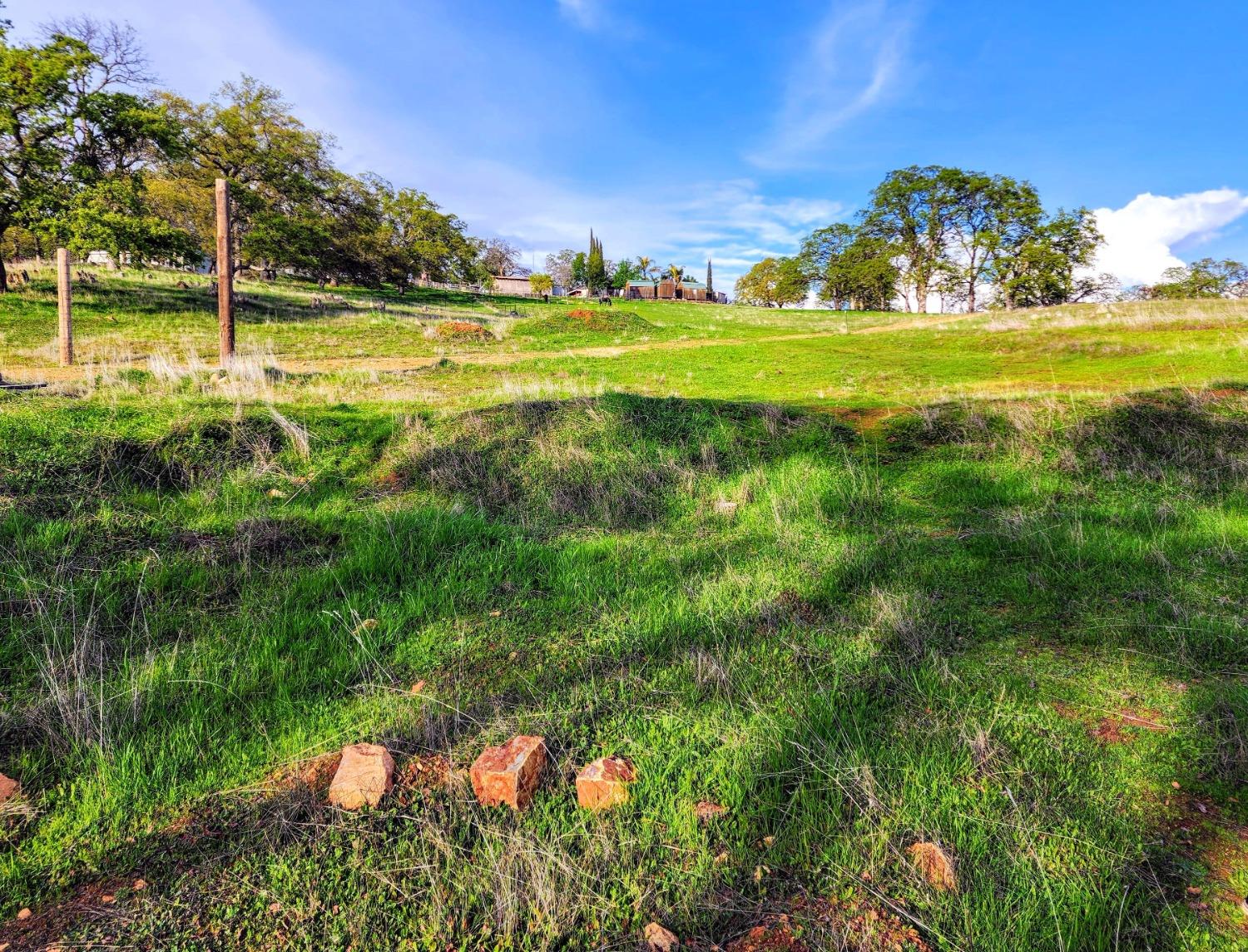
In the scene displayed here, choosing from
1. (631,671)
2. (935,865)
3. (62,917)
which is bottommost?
(62,917)

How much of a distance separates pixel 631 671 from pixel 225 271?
12.0m

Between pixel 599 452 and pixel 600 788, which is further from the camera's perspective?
pixel 599 452

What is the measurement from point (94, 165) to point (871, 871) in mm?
37876

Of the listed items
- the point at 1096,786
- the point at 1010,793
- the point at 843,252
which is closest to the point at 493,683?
the point at 1010,793

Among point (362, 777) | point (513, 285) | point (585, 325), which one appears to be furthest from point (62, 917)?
point (513, 285)

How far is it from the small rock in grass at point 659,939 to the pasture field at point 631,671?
0.05 meters

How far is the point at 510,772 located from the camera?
6.67 ft

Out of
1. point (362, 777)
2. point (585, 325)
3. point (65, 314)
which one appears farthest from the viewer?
point (585, 325)

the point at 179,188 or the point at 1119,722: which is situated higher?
the point at 179,188

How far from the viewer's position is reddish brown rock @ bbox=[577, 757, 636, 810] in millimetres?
2012

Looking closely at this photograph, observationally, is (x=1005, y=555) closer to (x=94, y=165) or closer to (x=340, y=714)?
(x=340, y=714)

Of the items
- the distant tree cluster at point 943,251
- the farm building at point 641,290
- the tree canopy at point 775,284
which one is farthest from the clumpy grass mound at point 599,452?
the farm building at point 641,290

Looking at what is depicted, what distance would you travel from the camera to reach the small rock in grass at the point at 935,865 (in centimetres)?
166

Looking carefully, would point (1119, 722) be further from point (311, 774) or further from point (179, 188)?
point (179, 188)
